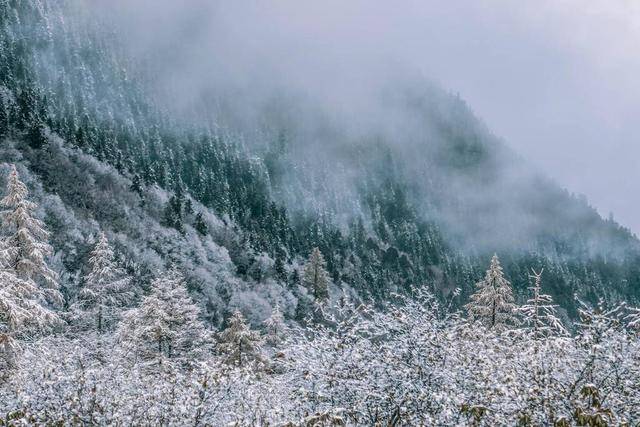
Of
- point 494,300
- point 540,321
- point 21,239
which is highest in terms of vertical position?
point 494,300

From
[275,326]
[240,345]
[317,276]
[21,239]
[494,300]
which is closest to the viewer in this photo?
[21,239]

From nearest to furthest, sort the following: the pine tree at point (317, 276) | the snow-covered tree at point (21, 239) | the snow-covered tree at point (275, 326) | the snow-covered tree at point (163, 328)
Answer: the snow-covered tree at point (21, 239), the snow-covered tree at point (163, 328), the snow-covered tree at point (275, 326), the pine tree at point (317, 276)

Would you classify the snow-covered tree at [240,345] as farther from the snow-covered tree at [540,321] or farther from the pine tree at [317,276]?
the pine tree at [317,276]

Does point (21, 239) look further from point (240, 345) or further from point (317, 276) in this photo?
point (317, 276)

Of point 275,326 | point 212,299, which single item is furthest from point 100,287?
point 212,299

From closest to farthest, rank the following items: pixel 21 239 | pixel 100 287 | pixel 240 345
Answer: pixel 21 239 < pixel 100 287 < pixel 240 345

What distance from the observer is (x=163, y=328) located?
92.4ft

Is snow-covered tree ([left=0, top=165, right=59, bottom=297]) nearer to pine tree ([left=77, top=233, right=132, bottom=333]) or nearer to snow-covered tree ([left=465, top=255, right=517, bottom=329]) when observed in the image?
pine tree ([left=77, top=233, right=132, bottom=333])

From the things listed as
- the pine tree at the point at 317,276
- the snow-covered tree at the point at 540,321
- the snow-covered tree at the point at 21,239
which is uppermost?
the pine tree at the point at 317,276

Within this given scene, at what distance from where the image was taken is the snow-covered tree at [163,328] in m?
28.0

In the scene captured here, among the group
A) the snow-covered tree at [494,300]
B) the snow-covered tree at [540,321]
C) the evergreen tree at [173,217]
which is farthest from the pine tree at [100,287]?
the evergreen tree at [173,217]

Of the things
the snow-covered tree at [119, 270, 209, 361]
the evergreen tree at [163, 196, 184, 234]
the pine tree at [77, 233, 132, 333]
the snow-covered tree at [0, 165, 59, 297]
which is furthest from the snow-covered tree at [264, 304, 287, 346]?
the evergreen tree at [163, 196, 184, 234]

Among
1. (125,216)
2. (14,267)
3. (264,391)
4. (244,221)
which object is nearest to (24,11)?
(244,221)

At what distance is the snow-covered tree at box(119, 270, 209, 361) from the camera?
28.0m
